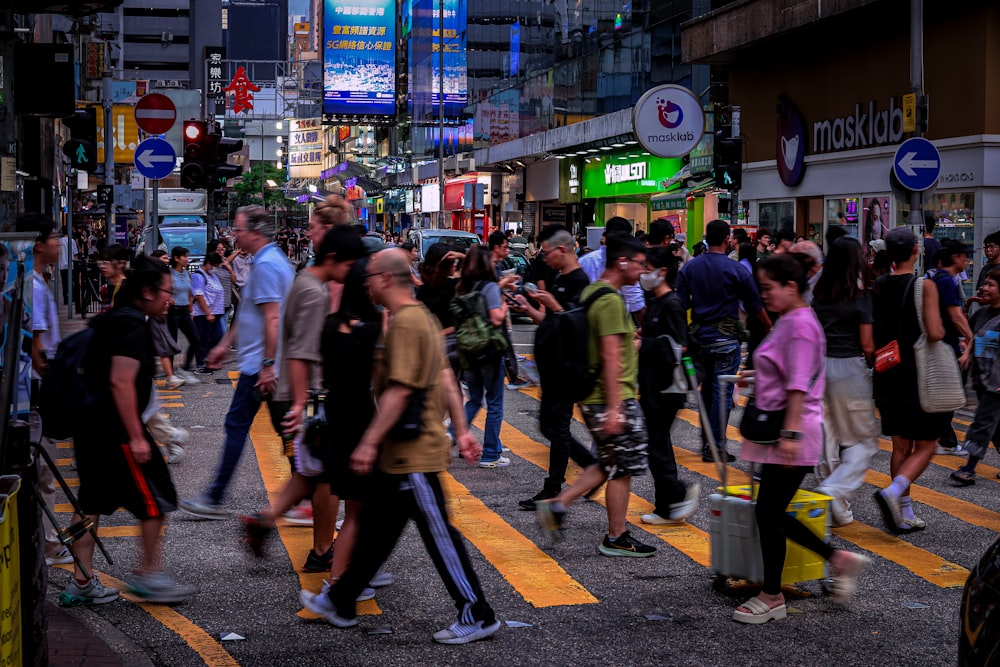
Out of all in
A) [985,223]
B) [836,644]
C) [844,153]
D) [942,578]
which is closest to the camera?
[836,644]

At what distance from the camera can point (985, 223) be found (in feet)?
63.1

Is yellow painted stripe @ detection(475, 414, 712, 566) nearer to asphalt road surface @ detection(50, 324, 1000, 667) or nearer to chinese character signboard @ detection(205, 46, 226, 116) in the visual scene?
asphalt road surface @ detection(50, 324, 1000, 667)

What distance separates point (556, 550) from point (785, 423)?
2.03m

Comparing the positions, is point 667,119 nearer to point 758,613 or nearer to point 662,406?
point 662,406

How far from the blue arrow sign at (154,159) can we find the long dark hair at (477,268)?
861 cm

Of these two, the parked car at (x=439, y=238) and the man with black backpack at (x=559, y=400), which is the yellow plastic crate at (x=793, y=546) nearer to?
the man with black backpack at (x=559, y=400)

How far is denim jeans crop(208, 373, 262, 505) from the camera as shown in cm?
770

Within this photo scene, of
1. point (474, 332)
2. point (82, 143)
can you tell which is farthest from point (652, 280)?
point (82, 143)

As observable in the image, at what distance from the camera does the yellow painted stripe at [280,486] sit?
6631 mm

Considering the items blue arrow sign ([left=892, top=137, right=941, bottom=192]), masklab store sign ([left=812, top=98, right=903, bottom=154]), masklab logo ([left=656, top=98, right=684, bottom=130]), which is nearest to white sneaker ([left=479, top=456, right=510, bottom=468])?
masklab logo ([left=656, top=98, right=684, bottom=130])

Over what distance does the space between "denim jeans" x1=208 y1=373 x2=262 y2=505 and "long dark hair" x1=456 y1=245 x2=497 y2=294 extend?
241 cm

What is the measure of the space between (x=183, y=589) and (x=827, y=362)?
4.09 metres

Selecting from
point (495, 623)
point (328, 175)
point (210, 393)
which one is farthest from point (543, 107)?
point (328, 175)

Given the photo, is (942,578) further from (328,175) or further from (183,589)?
(328,175)
